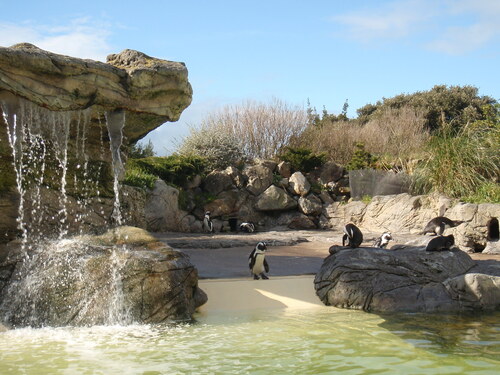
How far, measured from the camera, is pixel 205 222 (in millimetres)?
16984

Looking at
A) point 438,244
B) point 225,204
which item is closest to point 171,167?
point 225,204

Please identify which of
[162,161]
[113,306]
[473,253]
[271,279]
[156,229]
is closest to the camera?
[113,306]

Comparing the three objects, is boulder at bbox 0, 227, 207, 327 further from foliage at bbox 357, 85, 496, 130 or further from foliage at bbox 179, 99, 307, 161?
foliage at bbox 357, 85, 496, 130

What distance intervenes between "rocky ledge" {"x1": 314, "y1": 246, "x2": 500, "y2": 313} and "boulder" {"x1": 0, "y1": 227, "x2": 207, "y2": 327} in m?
2.21

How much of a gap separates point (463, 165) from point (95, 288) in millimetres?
11577

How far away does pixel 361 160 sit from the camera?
64.7 feet

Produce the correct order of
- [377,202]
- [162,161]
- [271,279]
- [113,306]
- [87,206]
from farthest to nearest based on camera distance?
[162,161], [377,202], [271,279], [87,206], [113,306]

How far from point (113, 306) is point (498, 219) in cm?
942

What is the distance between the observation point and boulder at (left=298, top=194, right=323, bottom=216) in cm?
1825

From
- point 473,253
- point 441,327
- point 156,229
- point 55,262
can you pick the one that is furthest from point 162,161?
point 441,327

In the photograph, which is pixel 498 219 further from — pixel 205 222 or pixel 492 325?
pixel 205 222

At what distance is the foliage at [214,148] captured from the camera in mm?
19750

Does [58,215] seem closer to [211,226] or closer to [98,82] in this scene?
[98,82]

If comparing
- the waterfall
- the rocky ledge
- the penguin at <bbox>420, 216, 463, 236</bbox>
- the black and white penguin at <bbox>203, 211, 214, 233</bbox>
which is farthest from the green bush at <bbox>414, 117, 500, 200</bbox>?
the waterfall
